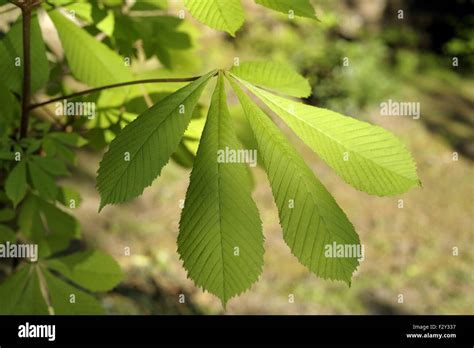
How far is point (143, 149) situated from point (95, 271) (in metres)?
0.68

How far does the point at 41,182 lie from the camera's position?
3.74ft

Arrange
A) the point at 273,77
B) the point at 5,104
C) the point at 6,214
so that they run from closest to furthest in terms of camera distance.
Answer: the point at 273,77 < the point at 5,104 < the point at 6,214

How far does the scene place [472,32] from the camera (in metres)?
7.84

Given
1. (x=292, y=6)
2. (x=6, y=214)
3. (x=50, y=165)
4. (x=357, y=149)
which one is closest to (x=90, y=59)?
(x=50, y=165)

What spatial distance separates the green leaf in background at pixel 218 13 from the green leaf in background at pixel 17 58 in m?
0.46

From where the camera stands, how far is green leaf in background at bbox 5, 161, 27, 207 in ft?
3.51

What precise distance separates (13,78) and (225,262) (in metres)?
0.60

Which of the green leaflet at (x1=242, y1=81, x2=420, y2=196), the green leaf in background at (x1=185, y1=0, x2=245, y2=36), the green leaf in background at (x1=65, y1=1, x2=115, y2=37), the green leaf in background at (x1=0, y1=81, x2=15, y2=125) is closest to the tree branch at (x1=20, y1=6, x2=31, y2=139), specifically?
the green leaf in background at (x1=0, y1=81, x2=15, y2=125)

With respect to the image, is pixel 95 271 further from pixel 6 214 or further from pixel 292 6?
pixel 292 6

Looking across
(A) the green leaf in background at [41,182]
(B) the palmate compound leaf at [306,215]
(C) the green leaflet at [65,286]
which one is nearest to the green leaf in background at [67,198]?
(A) the green leaf in background at [41,182]

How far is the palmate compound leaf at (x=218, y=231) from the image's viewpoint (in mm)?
787

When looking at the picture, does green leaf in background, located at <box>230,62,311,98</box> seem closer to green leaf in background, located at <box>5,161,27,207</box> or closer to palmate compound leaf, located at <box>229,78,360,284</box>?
palmate compound leaf, located at <box>229,78,360,284</box>

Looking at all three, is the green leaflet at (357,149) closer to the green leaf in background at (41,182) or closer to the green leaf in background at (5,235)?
the green leaf in background at (41,182)
